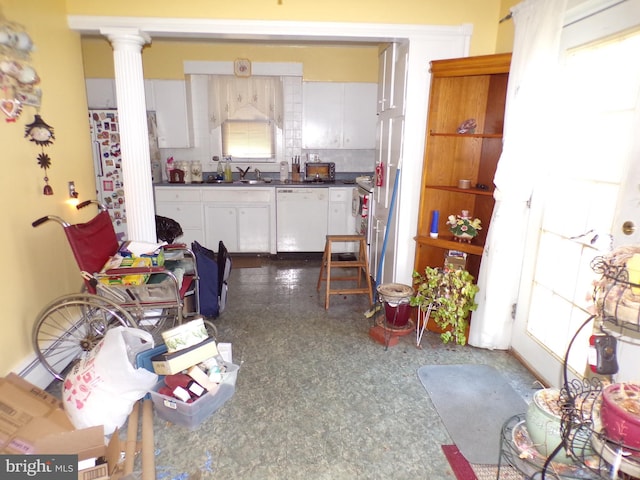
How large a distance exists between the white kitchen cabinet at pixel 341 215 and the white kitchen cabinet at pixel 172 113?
1.90 m

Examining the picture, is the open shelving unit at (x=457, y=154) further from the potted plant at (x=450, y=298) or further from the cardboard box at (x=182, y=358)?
the cardboard box at (x=182, y=358)

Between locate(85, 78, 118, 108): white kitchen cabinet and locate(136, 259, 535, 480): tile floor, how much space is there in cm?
296

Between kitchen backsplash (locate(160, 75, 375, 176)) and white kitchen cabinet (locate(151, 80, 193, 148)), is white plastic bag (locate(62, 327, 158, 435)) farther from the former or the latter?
kitchen backsplash (locate(160, 75, 375, 176))

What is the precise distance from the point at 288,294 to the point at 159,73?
3.04 meters

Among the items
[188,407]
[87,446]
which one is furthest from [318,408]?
[87,446]

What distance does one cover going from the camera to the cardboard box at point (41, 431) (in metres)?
1.68

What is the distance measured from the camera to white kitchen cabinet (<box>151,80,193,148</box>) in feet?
15.7

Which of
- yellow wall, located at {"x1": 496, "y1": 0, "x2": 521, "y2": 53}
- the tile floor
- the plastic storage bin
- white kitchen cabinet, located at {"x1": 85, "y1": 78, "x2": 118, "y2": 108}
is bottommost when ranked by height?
the tile floor

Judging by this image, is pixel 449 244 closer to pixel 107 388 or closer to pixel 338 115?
pixel 107 388

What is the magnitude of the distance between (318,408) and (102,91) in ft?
14.2

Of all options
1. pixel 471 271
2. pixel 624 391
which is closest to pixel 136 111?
pixel 471 271

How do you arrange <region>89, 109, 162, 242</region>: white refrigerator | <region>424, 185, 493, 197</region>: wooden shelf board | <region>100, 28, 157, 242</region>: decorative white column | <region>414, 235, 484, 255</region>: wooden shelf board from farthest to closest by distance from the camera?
<region>89, 109, 162, 242</region>: white refrigerator < <region>100, 28, 157, 242</region>: decorative white column < <region>414, 235, 484, 255</region>: wooden shelf board < <region>424, 185, 493, 197</region>: wooden shelf board

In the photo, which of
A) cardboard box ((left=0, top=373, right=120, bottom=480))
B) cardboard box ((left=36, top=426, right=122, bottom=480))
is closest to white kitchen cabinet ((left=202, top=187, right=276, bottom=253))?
cardboard box ((left=0, top=373, right=120, bottom=480))

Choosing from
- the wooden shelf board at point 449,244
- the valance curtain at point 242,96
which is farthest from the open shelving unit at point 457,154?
the valance curtain at point 242,96
